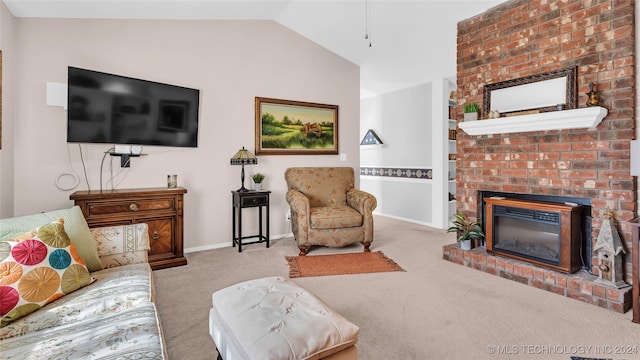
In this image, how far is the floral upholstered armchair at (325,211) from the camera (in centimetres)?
360

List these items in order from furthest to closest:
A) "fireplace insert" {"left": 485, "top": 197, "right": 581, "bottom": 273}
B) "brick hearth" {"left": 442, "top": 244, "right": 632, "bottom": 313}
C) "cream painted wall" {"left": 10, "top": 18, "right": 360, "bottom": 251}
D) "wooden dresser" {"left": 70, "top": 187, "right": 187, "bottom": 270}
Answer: "cream painted wall" {"left": 10, "top": 18, "right": 360, "bottom": 251}
"wooden dresser" {"left": 70, "top": 187, "right": 187, "bottom": 270}
"fireplace insert" {"left": 485, "top": 197, "right": 581, "bottom": 273}
"brick hearth" {"left": 442, "top": 244, "right": 632, "bottom": 313}

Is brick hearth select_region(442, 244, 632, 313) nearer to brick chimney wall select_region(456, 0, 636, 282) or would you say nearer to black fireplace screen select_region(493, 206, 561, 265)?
black fireplace screen select_region(493, 206, 561, 265)

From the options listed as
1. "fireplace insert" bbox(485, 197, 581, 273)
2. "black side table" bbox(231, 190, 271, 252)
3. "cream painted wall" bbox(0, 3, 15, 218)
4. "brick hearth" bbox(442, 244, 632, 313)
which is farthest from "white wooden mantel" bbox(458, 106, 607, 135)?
"cream painted wall" bbox(0, 3, 15, 218)

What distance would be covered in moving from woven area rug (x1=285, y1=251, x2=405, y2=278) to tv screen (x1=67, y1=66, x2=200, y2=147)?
72.1 inches

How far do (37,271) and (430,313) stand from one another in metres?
2.25

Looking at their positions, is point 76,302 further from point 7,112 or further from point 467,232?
point 467,232

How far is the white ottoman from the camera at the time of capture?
1.18 m

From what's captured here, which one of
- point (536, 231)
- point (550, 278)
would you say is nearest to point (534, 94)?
point (536, 231)

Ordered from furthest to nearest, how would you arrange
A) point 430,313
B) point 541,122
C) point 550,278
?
point 541,122
point 550,278
point 430,313

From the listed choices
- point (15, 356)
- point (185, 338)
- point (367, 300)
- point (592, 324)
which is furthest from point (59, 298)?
point (592, 324)

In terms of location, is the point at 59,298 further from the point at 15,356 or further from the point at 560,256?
the point at 560,256

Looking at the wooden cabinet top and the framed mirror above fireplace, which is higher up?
the framed mirror above fireplace

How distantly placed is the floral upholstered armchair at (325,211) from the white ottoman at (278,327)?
6.47 ft

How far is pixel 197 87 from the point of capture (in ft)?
12.3
